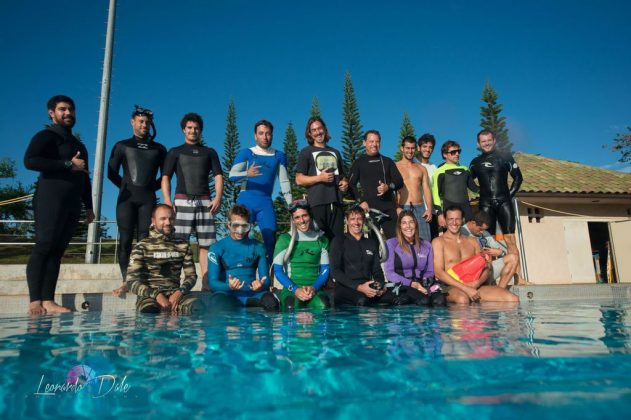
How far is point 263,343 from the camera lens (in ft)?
7.95

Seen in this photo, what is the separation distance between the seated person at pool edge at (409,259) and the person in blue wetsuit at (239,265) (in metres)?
1.71

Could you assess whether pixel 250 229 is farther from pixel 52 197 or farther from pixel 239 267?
pixel 52 197

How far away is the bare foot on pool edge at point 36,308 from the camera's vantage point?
14.2ft

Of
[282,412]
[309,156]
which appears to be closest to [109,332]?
[282,412]

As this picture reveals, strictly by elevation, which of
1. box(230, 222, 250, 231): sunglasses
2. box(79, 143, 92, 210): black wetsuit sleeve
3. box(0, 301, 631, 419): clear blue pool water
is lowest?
box(0, 301, 631, 419): clear blue pool water

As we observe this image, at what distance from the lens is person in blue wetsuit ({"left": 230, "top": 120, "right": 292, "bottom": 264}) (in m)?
5.55

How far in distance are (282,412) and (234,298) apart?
3512 mm

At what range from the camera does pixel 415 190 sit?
6742 mm

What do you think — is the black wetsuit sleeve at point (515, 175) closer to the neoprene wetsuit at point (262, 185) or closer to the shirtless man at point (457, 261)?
the shirtless man at point (457, 261)

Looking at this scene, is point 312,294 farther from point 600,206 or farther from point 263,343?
point 600,206

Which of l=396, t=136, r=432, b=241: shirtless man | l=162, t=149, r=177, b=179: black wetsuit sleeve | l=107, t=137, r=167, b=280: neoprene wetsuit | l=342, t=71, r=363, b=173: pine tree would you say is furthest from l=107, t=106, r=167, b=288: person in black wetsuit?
l=342, t=71, r=363, b=173: pine tree

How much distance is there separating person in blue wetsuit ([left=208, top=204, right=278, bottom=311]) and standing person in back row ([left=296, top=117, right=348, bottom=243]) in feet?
3.55

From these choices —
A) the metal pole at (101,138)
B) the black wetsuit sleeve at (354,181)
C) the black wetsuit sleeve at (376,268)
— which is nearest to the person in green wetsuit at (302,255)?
the black wetsuit sleeve at (376,268)

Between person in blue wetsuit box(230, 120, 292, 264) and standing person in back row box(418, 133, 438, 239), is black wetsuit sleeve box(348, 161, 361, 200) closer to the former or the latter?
person in blue wetsuit box(230, 120, 292, 264)
